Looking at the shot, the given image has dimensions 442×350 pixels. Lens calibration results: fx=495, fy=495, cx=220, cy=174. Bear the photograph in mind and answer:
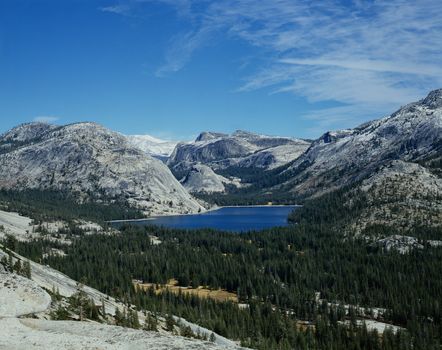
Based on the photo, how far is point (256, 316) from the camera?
5148 inches

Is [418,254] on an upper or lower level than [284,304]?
upper

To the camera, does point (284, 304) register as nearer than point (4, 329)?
No

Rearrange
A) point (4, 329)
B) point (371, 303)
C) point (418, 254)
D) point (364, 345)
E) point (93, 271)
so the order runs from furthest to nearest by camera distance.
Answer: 1. point (418, 254)
2. point (93, 271)
3. point (371, 303)
4. point (364, 345)
5. point (4, 329)

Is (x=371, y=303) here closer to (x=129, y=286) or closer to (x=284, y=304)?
(x=284, y=304)

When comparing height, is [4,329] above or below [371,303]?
above

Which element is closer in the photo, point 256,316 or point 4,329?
point 4,329

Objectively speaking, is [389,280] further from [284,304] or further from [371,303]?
[284,304]

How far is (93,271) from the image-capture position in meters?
180

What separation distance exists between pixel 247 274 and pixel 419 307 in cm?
6386

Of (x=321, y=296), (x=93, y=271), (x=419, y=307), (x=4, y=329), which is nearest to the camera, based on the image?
(x=4, y=329)

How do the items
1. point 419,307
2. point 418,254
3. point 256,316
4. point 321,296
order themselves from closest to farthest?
point 256,316
point 419,307
point 321,296
point 418,254

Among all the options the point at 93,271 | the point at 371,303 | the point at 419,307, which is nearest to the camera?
the point at 419,307

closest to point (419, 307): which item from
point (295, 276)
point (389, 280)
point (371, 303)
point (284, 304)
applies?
point (371, 303)

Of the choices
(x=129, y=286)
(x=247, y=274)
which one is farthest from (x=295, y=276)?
(x=129, y=286)
